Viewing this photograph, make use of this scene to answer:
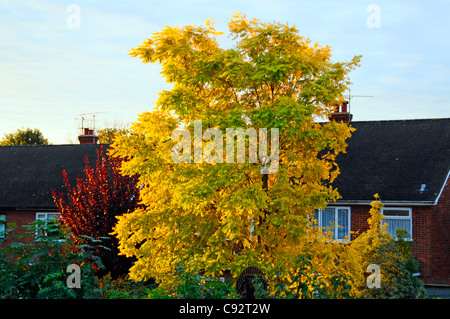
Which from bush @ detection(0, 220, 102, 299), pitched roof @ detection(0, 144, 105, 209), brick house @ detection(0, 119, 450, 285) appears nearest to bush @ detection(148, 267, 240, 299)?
bush @ detection(0, 220, 102, 299)

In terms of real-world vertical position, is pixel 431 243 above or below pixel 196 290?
below

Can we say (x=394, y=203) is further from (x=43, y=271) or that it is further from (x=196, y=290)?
(x=43, y=271)

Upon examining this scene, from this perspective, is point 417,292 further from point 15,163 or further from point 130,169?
point 15,163

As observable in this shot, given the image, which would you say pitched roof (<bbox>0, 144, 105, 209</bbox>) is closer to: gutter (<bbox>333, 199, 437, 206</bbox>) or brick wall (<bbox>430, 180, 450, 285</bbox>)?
gutter (<bbox>333, 199, 437, 206</bbox>)

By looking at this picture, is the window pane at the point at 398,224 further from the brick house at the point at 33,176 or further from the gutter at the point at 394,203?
the brick house at the point at 33,176

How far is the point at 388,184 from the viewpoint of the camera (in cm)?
2512

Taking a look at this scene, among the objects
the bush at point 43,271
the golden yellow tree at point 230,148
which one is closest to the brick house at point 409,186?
the golden yellow tree at point 230,148

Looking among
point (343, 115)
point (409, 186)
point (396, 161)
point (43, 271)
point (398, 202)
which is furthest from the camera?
point (343, 115)

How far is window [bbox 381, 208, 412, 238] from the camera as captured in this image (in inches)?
948

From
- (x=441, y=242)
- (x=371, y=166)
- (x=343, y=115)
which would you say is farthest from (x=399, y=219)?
(x=343, y=115)

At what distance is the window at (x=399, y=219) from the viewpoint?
24.1 meters

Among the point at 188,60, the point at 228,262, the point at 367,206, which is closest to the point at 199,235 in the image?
the point at 228,262

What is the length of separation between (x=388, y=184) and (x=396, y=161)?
81.0 inches
